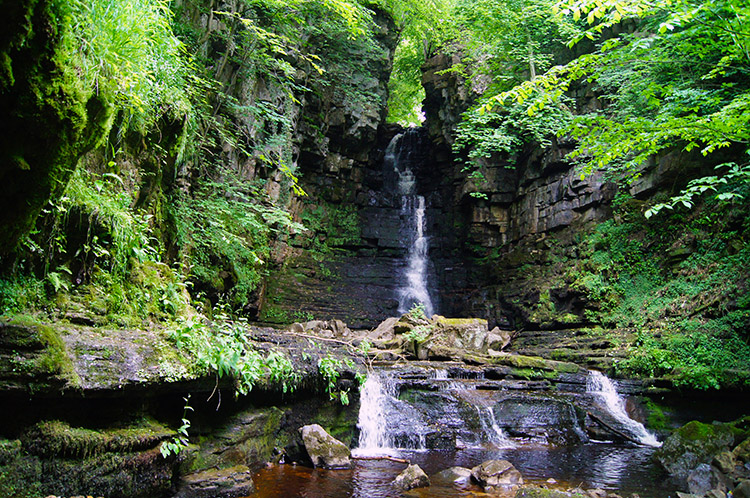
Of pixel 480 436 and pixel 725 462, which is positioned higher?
pixel 725 462

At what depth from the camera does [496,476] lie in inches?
197

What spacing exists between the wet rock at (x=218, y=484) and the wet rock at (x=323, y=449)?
110cm

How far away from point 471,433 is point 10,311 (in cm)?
657

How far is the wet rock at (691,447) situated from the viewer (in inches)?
220

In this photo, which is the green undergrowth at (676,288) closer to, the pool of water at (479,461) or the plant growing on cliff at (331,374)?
the pool of water at (479,461)

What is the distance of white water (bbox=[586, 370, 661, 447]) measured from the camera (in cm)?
795

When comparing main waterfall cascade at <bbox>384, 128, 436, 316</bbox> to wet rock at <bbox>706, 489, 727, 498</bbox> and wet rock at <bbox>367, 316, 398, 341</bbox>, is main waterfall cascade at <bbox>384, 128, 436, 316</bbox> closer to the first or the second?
wet rock at <bbox>367, 316, 398, 341</bbox>

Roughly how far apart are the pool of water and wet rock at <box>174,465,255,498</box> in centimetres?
19

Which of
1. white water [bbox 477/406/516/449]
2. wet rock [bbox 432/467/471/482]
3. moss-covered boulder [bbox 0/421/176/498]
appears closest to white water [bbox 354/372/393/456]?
wet rock [bbox 432/467/471/482]

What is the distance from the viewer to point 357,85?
19.1m

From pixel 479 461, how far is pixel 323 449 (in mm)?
2303

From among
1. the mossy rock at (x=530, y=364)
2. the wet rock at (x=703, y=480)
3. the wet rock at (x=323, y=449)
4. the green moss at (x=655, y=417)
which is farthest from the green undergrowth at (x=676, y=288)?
the wet rock at (x=323, y=449)

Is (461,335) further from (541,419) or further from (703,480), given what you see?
(703,480)

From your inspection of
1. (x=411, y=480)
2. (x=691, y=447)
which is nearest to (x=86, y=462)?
(x=411, y=480)
